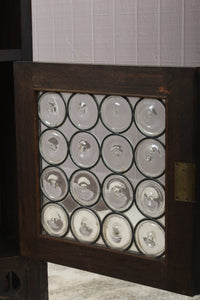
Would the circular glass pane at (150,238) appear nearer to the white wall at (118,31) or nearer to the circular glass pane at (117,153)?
the circular glass pane at (117,153)

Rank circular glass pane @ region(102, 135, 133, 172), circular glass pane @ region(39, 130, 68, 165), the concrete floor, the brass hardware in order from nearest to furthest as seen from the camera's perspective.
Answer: the brass hardware
circular glass pane @ region(102, 135, 133, 172)
circular glass pane @ region(39, 130, 68, 165)
the concrete floor

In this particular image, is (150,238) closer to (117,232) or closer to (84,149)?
(117,232)

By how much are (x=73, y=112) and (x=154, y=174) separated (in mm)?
248

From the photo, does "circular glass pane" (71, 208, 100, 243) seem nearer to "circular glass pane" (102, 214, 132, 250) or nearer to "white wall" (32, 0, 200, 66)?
"circular glass pane" (102, 214, 132, 250)

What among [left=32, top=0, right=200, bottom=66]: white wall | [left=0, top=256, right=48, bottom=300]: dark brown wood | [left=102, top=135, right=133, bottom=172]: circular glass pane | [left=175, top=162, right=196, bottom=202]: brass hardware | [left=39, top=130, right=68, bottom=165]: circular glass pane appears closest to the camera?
[left=175, top=162, right=196, bottom=202]: brass hardware

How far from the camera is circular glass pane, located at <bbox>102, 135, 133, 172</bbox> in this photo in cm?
116

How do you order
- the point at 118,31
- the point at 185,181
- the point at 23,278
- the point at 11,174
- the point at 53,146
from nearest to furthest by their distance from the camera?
the point at 185,181 → the point at 53,146 → the point at 23,278 → the point at 11,174 → the point at 118,31

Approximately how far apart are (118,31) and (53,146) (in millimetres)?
1983

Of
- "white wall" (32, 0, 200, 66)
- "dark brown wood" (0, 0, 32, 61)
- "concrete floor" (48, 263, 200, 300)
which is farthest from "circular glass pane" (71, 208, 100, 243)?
"white wall" (32, 0, 200, 66)

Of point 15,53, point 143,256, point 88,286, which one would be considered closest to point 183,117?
point 143,256

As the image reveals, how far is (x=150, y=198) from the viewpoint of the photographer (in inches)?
44.8

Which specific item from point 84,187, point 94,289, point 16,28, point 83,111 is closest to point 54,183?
point 84,187

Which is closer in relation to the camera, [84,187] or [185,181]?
[185,181]

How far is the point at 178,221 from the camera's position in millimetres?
1083
